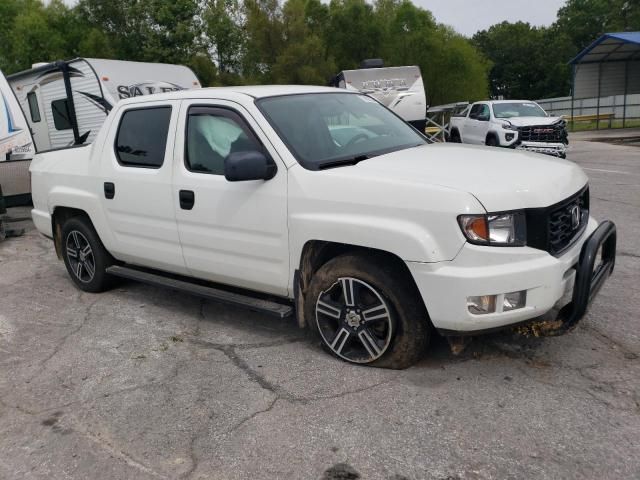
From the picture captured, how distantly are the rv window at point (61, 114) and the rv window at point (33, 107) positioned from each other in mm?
766

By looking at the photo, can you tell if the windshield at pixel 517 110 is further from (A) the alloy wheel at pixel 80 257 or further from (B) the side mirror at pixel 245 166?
(B) the side mirror at pixel 245 166

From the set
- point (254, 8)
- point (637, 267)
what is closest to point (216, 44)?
point (254, 8)

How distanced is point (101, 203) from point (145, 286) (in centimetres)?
116

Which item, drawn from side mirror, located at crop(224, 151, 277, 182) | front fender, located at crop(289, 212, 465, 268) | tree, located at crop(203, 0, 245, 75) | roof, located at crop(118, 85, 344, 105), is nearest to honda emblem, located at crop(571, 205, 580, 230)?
front fender, located at crop(289, 212, 465, 268)

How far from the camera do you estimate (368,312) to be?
3.62 m

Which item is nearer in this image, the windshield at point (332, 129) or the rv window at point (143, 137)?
the windshield at point (332, 129)

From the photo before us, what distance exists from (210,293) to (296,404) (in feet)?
4.36

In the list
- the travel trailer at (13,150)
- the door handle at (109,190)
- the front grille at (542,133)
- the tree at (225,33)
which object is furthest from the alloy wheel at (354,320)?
the tree at (225,33)

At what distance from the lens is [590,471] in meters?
2.64

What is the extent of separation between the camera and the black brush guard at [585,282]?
131 inches

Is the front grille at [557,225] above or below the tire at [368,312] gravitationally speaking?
above

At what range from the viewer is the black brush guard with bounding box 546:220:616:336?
3334mm

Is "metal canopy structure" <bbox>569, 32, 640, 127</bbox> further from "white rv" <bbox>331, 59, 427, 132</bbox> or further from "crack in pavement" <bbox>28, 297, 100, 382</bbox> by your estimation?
"crack in pavement" <bbox>28, 297, 100, 382</bbox>

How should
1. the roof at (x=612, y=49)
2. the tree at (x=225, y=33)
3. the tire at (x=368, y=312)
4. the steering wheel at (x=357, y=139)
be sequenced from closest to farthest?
the tire at (x=368, y=312) < the steering wheel at (x=357, y=139) < the roof at (x=612, y=49) < the tree at (x=225, y=33)
